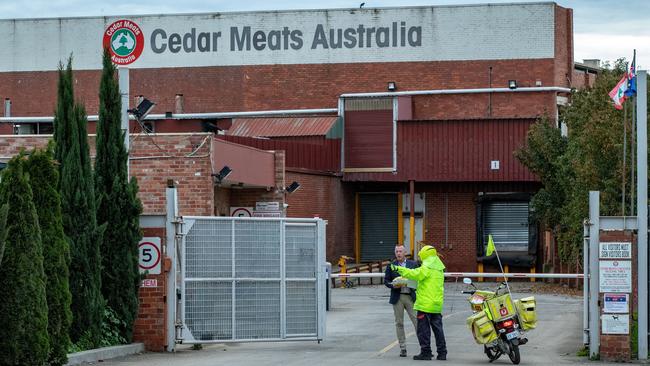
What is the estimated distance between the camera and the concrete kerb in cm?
1725

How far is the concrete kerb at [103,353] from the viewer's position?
17250 millimetres

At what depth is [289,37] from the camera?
57906 mm

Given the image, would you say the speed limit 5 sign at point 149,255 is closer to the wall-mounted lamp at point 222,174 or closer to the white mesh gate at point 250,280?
the white mesh gate at point 250,280

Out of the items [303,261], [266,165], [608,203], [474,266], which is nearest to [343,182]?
[474,266]

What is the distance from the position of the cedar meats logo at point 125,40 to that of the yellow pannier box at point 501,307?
4353cm

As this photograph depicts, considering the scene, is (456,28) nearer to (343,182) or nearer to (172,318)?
(343,182)

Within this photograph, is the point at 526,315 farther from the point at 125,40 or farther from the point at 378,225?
the point at 125,40

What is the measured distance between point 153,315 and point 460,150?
32.8 meters

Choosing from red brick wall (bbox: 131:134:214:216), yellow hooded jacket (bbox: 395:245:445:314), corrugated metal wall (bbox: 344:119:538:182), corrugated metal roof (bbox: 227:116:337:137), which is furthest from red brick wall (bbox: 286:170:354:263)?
yellow hooded jacket (bbox: 395:245:445:314)

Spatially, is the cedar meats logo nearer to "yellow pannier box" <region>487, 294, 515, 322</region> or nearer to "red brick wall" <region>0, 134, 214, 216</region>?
"red brick wall" <region>0, 134, 214, 216</region>

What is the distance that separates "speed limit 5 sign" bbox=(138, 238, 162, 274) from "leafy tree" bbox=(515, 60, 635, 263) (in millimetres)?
15312

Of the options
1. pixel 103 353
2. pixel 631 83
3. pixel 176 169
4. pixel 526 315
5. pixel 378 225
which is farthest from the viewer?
pixel 378 225

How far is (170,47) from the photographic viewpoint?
59.1m

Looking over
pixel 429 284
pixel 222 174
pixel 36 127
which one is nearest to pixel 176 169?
pixel 222 174
